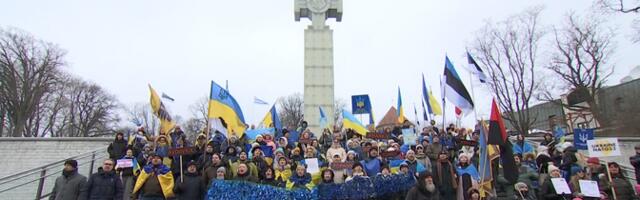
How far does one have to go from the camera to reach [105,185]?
294 inches

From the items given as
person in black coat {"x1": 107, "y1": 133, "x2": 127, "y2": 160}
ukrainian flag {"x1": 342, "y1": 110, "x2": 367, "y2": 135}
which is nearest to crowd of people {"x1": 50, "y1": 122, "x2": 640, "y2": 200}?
person in black coat {"x1": 107, "y1": 133, "x2": 127, "y2": 160}

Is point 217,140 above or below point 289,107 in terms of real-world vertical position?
below

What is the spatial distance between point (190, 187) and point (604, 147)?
21.5ft

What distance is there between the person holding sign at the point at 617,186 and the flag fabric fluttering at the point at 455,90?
2498 mm

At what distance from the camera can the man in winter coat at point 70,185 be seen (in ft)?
24.2

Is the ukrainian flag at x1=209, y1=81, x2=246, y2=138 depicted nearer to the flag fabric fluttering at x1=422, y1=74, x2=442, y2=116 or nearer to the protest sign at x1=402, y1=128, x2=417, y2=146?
the protest sign at x1=402, y1=128, x2=417, y2=146

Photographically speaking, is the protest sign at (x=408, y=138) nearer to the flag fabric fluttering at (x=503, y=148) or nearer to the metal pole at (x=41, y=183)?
the flag fabric fluttering at (x=503, y=148)

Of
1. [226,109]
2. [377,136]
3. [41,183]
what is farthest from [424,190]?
[41,183]

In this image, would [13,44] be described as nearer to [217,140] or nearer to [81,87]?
[81,87]

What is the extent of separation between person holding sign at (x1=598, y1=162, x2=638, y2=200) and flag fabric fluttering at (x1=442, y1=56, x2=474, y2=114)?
2.50 metres

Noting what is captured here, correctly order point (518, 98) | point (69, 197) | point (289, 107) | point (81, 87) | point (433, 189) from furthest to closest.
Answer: point (289, 107), point (81, 87), point (518, 98), point (69, 197), point (433, 189)

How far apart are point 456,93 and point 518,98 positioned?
14984 mm

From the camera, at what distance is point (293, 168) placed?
866 cm

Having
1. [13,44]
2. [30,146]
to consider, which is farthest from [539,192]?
[13,44]
